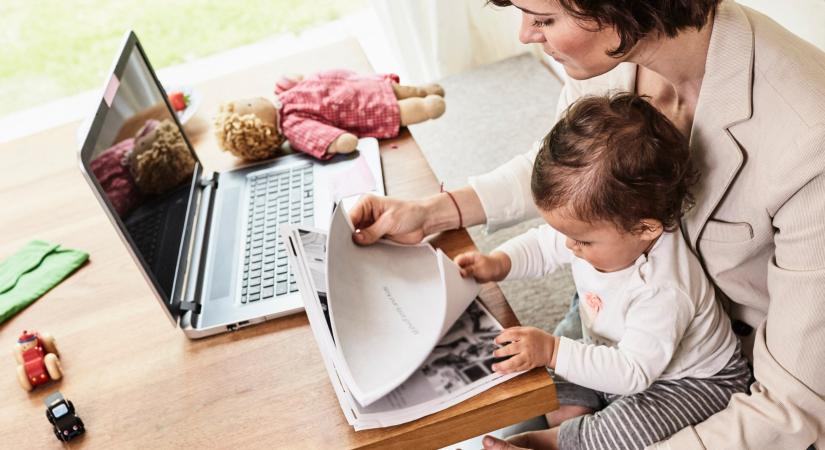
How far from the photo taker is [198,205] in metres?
1.30

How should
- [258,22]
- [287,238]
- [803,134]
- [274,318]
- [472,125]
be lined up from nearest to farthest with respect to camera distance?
1. [803,134]
2. [287,238]
3. [274,318]
4. [472,125]
5. [258,22]

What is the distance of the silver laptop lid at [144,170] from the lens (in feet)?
3.28

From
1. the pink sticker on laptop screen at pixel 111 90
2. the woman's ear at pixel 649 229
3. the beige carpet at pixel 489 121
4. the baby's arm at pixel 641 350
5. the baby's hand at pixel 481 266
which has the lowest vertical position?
the beige carpet at pixel 489 121

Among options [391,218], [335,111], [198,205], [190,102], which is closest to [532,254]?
[391,218]

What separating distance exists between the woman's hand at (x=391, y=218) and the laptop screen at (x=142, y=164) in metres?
0.29

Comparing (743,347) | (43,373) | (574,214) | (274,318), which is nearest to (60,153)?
(43,373)

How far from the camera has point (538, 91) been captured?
8.66 ft

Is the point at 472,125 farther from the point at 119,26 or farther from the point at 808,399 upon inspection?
the point at 119,26

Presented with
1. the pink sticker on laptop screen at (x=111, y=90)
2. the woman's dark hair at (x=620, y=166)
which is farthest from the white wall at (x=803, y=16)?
the pink sticker on laptop screen at (x=111, y=90)

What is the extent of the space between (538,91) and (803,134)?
1.82 m

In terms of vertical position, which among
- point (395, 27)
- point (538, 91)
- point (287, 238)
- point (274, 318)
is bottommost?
point (538, 91)

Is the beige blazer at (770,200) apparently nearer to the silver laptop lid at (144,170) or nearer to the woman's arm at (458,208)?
the woman's arm at (458,208)

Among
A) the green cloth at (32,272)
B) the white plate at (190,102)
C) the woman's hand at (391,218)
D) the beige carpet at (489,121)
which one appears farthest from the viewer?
the beige carpet at (489,121)

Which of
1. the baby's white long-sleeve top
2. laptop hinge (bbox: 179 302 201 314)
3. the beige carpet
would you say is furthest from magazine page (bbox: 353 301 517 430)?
the beige carpet
